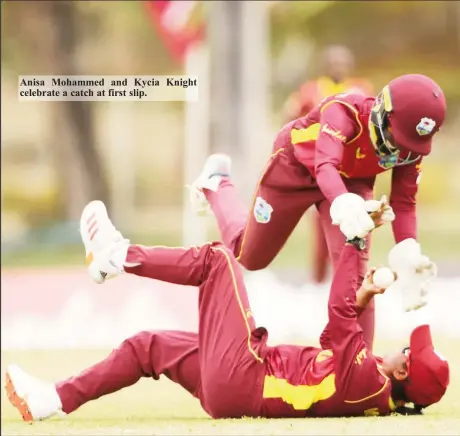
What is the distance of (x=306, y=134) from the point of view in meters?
3.60

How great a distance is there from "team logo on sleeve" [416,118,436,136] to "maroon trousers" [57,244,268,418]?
0.62 meters

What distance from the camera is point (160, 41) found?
597cm

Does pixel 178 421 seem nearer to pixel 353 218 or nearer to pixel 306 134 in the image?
pixel 353 218

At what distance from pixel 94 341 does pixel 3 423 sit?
1961 mm

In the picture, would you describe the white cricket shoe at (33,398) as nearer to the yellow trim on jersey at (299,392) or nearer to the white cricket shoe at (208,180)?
the yellow trim on jersey at (299,392)

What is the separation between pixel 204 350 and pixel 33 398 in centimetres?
49

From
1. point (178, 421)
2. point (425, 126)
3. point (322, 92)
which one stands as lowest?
point (178, 421)

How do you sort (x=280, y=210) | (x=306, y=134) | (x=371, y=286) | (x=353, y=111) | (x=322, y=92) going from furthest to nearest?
(x=322, y=92) < (x=280, y=210) < (x=306, y=134) < (x=353, y=111) < (x=371, y=286)

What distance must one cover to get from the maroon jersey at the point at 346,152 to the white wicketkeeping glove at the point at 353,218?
121mm

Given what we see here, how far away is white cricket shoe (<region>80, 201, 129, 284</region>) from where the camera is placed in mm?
3230

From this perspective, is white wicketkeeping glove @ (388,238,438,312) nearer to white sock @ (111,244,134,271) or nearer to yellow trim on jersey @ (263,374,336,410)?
yellow trim on jersey @ (263,374,336,410)

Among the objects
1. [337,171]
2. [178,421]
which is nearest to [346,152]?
[337,171]

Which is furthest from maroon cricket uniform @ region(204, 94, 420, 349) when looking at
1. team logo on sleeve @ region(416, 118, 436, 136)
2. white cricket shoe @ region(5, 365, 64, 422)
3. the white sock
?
white cricket shoe @ region(5, 365, 64, 422)

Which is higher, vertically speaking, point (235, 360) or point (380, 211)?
point (380, 211)
